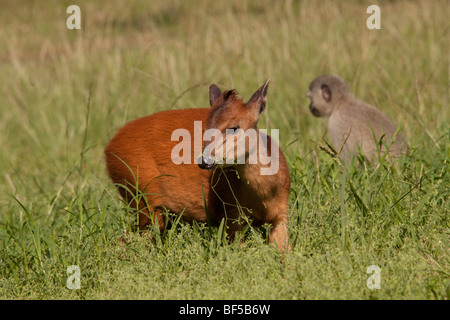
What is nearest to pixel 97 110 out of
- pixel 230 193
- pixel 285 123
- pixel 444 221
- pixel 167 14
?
pixel 285 123

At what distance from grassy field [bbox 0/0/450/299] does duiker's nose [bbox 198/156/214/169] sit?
528mm

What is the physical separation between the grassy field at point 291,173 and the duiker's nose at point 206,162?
0.53 meters

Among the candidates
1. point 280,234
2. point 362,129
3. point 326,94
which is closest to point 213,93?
point 280,234

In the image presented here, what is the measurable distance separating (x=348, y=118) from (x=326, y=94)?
1.56 feet

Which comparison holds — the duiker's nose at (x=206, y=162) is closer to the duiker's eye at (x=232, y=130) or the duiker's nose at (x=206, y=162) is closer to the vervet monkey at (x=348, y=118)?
the duiker's eye at (x=232, y=130)

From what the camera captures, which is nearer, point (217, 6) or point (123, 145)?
point (123, 145)

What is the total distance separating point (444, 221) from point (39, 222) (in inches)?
118

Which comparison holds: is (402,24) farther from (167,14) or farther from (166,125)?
(167,14)

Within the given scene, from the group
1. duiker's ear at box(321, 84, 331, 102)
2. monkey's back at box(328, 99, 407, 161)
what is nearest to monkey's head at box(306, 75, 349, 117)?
duiker's ear at box(321, 84, 331, 102)

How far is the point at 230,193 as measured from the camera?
12.3ft

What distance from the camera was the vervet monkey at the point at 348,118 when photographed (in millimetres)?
5418

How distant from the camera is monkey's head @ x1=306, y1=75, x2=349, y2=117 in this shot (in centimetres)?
628

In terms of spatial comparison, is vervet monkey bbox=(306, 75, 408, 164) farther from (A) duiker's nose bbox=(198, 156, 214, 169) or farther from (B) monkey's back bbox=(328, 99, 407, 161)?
(A) duiker's nose bbox=(198, 156, 214, 169)

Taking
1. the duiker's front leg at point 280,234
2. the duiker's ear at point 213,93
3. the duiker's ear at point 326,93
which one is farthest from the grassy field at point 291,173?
the duiker's ear at point 213,93
